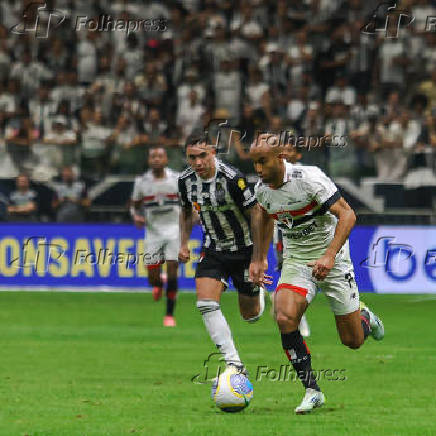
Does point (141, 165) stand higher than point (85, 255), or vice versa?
point (141, 165)

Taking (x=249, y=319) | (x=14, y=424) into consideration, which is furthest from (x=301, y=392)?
(x=14, y=424)

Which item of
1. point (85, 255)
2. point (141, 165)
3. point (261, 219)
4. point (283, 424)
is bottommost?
point (85, 255)

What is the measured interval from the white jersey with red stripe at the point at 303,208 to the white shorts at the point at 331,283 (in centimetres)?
10

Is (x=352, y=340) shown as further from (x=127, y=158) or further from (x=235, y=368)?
(x=127, y=158)

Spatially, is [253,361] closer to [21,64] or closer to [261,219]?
[261,219]

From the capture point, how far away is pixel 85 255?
22.2 m

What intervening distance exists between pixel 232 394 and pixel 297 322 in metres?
0.75

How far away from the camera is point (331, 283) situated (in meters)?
9.81

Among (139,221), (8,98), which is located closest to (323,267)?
(139,221)

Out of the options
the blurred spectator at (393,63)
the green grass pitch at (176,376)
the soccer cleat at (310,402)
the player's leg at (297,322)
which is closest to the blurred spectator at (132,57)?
the blurred spectator at (393,63)

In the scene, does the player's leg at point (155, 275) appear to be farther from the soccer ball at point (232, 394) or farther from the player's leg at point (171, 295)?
the soccer ball at point (232, 394)

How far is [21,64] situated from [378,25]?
25.3 feet

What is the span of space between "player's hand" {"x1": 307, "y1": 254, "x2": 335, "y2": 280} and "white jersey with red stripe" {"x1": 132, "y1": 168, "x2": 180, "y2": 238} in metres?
9.47

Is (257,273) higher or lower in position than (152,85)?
higher
